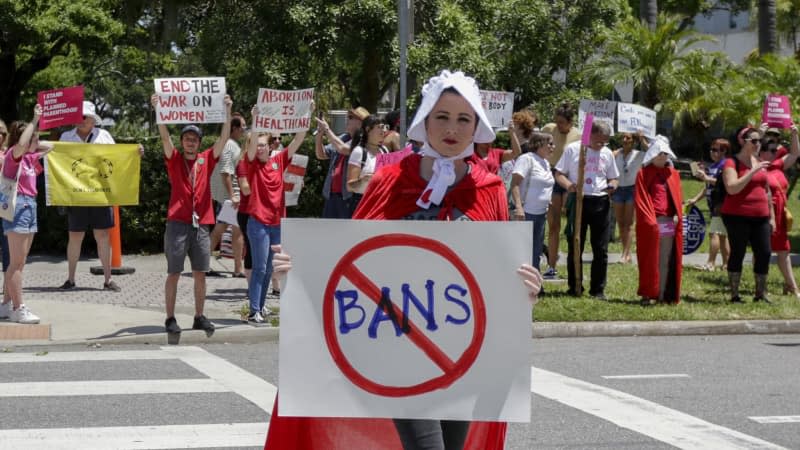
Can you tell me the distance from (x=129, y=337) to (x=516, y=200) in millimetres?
4413

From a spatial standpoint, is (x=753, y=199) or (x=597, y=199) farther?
(x=597, y=199)

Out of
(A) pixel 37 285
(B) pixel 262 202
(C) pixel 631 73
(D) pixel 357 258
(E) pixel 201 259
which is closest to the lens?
(D) pixel 357 258

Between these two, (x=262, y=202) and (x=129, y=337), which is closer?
(x=129, y=337)

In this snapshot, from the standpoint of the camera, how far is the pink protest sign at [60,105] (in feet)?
38.0

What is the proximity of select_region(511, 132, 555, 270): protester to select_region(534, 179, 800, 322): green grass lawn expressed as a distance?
0.85 meters

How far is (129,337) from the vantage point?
10.2 m

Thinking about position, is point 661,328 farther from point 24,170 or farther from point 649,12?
point 649,12

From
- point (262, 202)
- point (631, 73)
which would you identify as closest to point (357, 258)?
point (262, 202)

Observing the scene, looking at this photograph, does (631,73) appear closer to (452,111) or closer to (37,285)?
(37,285)

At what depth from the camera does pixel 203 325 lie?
10445 millimetres

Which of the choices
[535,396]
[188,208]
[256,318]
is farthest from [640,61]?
[535,396]

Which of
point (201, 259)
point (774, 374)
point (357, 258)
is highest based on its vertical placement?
point (357, 258)

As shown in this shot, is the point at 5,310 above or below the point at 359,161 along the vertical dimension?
below

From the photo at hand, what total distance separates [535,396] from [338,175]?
13.5ft
